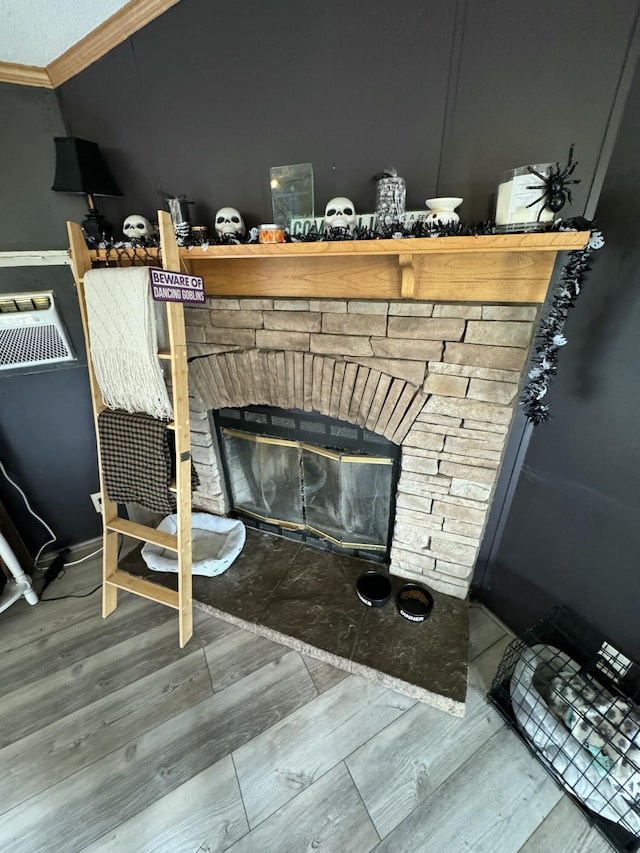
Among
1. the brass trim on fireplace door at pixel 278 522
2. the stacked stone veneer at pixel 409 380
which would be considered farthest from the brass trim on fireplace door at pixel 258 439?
the brass trim on fireplace door at pixel 278 522

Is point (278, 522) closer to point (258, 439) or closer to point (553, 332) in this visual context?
point (258, 439)

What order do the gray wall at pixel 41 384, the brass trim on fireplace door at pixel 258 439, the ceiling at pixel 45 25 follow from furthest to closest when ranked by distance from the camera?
the brass trim on fireplace door at pixel 258 439, the gray wall at pixel 41 384, the ceiling at pixel 45 25

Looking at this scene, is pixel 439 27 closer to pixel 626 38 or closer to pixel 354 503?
pixel 626 38

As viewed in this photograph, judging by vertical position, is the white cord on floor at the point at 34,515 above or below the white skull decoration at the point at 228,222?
below

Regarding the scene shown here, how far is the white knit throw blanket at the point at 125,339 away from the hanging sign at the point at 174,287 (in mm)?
65

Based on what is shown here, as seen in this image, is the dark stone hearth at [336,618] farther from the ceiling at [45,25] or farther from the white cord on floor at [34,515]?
the ceiling at [45,25]

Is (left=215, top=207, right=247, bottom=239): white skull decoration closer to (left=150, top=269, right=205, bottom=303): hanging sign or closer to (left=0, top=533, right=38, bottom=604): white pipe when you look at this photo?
(left=150, top=269, right=205, bottom=303): hanging sign

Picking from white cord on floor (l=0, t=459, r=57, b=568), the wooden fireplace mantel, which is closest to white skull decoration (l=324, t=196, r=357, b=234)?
the wooden fireplace mantel

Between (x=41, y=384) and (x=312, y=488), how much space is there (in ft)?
4.61

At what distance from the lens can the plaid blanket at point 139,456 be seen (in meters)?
1.30

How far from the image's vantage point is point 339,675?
141 centimetres

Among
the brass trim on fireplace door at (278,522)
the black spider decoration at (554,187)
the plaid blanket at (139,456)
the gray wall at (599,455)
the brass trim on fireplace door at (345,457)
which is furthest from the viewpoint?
the brass trim on fireplace door at (278,522)

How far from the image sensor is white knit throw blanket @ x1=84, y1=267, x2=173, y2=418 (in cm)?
112

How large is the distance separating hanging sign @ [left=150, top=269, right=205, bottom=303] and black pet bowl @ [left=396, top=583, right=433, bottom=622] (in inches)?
57.3
